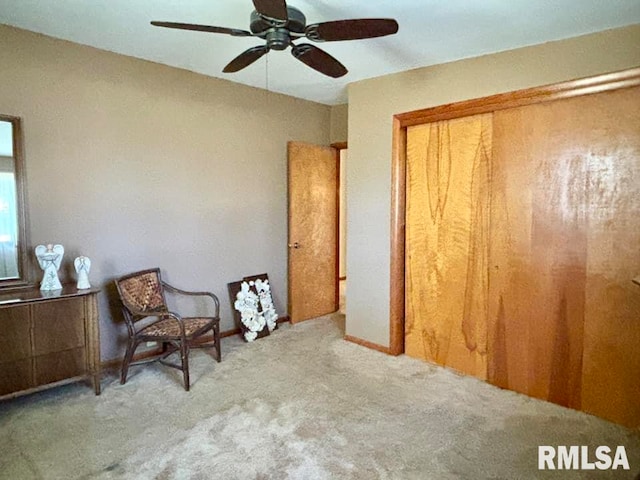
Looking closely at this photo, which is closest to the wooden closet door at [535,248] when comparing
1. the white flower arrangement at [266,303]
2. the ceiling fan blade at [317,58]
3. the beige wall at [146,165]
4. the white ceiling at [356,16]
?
the white ceiling at [356,16]

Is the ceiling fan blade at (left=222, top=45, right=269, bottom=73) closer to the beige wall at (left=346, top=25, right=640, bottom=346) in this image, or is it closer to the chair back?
the beige wall at (left=346, top=25, right=640, bottom=346)

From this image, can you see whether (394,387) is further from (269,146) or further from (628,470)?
(269,146)

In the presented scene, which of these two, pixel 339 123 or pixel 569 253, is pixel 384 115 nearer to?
pixel 339 123

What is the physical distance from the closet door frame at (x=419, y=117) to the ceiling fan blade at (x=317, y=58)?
Answer: 1097mm

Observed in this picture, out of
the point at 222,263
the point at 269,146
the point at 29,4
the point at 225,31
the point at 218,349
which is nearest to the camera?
the point at 225,31

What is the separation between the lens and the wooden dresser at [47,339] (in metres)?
2.48

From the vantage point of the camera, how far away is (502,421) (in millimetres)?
2523

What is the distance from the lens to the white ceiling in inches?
91.6

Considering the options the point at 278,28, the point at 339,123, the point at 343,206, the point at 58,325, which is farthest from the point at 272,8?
the point at 343,206

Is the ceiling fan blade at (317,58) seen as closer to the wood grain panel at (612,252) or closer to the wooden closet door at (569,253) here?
the wooden closet door at (569,253)

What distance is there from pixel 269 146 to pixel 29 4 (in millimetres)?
2293

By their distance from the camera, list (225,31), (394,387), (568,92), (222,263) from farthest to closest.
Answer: (222,263) < (394,387) < (568,92) < (225,31)

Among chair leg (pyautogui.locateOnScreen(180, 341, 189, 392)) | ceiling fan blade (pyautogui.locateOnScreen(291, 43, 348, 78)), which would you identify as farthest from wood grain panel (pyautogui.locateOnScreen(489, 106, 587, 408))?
chair leg (pyautogui.locateOnScreen(180, 341, 189, 392))

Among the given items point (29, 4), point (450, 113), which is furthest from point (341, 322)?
point (29, 4)
